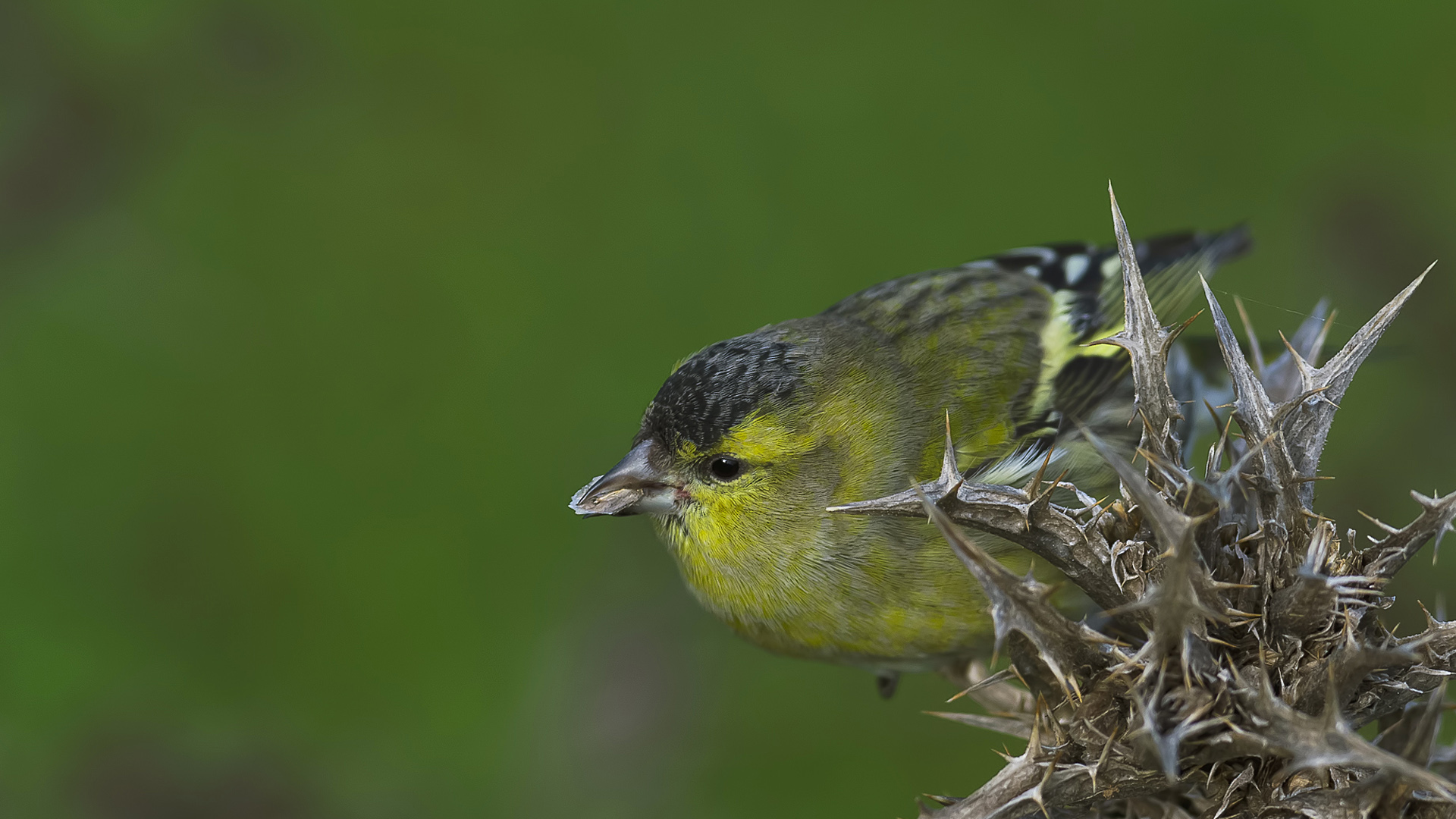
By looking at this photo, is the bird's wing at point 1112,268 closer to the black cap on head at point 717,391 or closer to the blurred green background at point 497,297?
the blurred green background at point 497,297

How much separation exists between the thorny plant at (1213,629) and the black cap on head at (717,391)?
717 millimetres

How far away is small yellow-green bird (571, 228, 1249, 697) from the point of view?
1849mm

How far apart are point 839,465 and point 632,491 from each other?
421mm

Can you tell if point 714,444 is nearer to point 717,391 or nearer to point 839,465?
point 717,391

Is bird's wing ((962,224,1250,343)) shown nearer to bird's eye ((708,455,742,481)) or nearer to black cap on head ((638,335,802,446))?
black cap on head ((638,335,802,446))

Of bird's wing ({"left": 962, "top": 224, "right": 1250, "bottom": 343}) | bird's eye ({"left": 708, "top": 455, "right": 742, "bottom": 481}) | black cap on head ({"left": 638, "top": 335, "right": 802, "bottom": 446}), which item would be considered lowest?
bird's wing ({"left": 962, "top": 224, "right": 1250, "bottom": 343})

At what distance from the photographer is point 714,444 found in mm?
1918

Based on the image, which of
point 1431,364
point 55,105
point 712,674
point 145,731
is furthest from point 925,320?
point 55,105

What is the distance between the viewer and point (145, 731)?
2.93m

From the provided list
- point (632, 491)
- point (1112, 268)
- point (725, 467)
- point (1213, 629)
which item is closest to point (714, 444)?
point (725, 467)

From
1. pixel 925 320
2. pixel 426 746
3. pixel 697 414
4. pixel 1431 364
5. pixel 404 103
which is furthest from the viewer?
pixel 404 103

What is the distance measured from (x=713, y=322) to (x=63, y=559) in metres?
2.04

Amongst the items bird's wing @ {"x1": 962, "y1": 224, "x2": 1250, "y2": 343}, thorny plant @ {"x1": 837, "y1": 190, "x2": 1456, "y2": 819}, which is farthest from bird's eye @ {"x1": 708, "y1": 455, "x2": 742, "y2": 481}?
bird's wing @ {"x1": 962, "y1": 224, "x2": 1250, "y2": 343}

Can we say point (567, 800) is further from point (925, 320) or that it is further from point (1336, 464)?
point (1336, 464)
